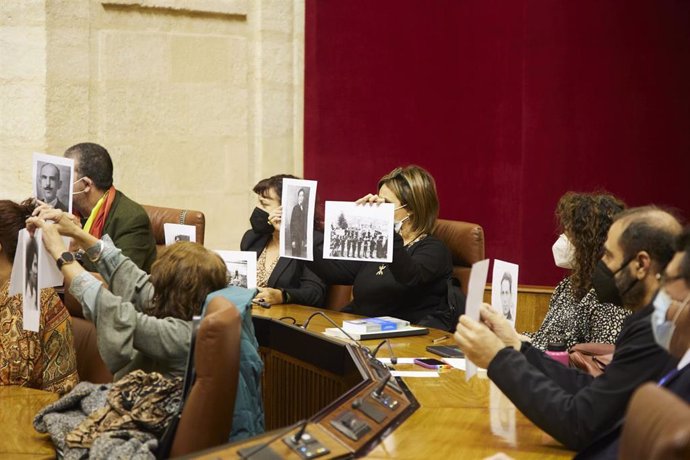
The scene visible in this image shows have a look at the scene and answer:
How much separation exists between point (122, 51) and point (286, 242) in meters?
2.33

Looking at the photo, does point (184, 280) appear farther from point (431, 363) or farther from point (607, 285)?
point (607, 285)

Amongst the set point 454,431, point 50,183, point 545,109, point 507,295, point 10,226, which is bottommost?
point 454,431

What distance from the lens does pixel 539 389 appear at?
270 centimetres

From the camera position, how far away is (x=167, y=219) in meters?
5.84

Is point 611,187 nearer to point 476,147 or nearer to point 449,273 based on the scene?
point 476,147

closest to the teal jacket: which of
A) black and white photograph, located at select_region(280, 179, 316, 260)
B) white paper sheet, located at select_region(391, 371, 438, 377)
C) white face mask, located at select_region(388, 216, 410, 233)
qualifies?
white paper sheet, located at select_region(391, 371, 438, 377)

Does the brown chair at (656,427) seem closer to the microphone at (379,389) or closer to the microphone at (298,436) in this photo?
the microphone at (298,436)

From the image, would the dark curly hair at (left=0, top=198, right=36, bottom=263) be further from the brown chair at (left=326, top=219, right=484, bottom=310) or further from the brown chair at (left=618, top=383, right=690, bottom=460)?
the brown chair at (left=618, top=383, right=690, bottom=460)

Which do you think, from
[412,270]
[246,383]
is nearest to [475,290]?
[246,383]

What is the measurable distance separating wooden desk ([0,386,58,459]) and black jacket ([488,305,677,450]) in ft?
4.55

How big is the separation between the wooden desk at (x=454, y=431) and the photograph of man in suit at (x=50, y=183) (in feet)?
5.63

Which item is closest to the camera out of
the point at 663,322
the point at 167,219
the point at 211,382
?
the point at 663,322

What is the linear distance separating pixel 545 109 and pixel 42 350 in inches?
148

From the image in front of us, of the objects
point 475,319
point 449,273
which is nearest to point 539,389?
point 475,319
